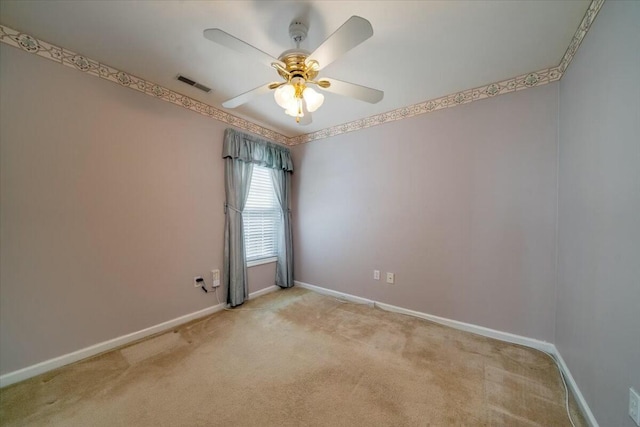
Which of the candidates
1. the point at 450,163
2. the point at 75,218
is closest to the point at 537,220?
the point at 450,163

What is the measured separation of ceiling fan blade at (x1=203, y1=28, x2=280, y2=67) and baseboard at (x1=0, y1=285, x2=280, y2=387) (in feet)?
7.90

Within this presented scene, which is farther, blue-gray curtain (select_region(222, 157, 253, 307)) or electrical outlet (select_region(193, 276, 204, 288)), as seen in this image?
blue-gray curtain (select_region(222, 157, 253, 307))

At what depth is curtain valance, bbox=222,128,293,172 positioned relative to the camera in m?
2.68

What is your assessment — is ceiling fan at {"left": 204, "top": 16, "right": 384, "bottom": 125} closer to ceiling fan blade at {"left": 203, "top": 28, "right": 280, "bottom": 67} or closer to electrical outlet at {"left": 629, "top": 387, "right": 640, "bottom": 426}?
ceiling fan blade at {"left": 203, "top": 28, "right": 280, "bottom": 67}

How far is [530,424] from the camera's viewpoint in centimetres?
123

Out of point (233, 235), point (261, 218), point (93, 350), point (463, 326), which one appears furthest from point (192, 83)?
point (463, 326)

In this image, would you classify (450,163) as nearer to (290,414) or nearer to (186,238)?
(290,414)

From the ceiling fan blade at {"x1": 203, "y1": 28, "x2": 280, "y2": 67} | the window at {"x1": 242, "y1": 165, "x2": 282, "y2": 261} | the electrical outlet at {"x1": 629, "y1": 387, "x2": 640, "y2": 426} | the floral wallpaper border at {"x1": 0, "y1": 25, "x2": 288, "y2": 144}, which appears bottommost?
the electrical outlet at {"x1": 629, "y1": 387, "x2": 640, "y2": 426}

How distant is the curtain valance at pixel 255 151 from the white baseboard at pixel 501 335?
195 cm

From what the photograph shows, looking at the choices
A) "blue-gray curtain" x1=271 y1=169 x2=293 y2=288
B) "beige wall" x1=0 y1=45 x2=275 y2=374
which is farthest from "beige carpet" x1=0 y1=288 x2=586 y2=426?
"blue-gray curtain" x1=271 y1=169 x2=293 y2=288

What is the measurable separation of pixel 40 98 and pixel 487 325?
4.06m

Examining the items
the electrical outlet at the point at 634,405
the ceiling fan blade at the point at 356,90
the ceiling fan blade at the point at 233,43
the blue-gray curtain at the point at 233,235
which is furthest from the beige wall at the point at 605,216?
the blue-gray curtain at the point at 233,235

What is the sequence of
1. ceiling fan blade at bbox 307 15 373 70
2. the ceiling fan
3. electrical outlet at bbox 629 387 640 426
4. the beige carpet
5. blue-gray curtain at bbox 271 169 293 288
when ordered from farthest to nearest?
blue-gray curtain at bbox 271 169 293 288 < the beige carpet < the ceiling fan < ceiling fan blade at bbox 307 15 373 70 < electrical outlet at bbox 629 387 640 426

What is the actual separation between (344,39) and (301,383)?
2.06 meters
